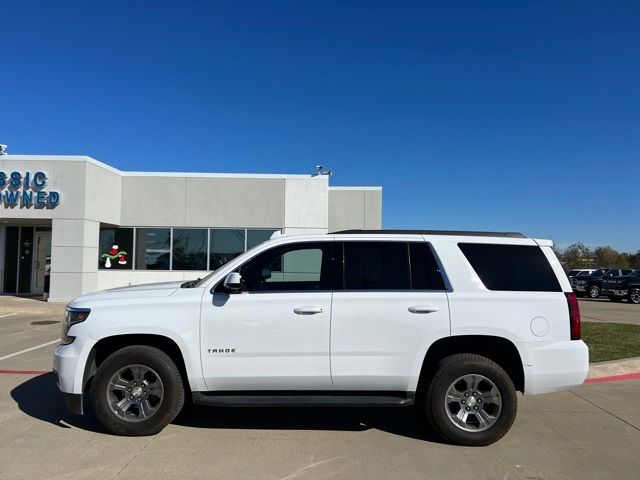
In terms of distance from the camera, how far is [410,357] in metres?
4.63

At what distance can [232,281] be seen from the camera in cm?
456

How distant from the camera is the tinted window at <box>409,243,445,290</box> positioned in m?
4.82

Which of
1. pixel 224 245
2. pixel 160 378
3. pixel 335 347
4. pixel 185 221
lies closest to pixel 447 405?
pixel 335 347

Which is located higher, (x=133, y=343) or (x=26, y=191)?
(x=26, y=191)

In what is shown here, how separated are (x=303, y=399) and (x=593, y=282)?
89.7 feet

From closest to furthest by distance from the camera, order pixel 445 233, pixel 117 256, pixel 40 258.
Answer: pixel 445 233
pixel 117 256
pixel 40 258

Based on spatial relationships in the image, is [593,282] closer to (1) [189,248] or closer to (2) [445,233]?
(1) [189,248]

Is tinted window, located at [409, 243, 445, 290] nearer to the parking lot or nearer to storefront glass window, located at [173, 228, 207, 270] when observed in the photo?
the parking lot

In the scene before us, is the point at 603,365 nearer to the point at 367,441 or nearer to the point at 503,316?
the point at 503,316

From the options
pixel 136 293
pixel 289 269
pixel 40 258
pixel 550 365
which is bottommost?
pixel 550 365

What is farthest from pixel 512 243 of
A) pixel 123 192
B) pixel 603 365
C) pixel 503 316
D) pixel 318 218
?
pixel 123 192

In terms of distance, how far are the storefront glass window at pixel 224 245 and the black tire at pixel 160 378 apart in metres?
13.2

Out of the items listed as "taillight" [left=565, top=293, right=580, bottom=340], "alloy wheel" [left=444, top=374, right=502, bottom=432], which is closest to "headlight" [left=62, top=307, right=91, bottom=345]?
"alloy wheel" [left=444, top=374, right=502, bottom=432]

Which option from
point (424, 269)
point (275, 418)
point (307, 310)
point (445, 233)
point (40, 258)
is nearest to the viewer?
point (307, 310)
